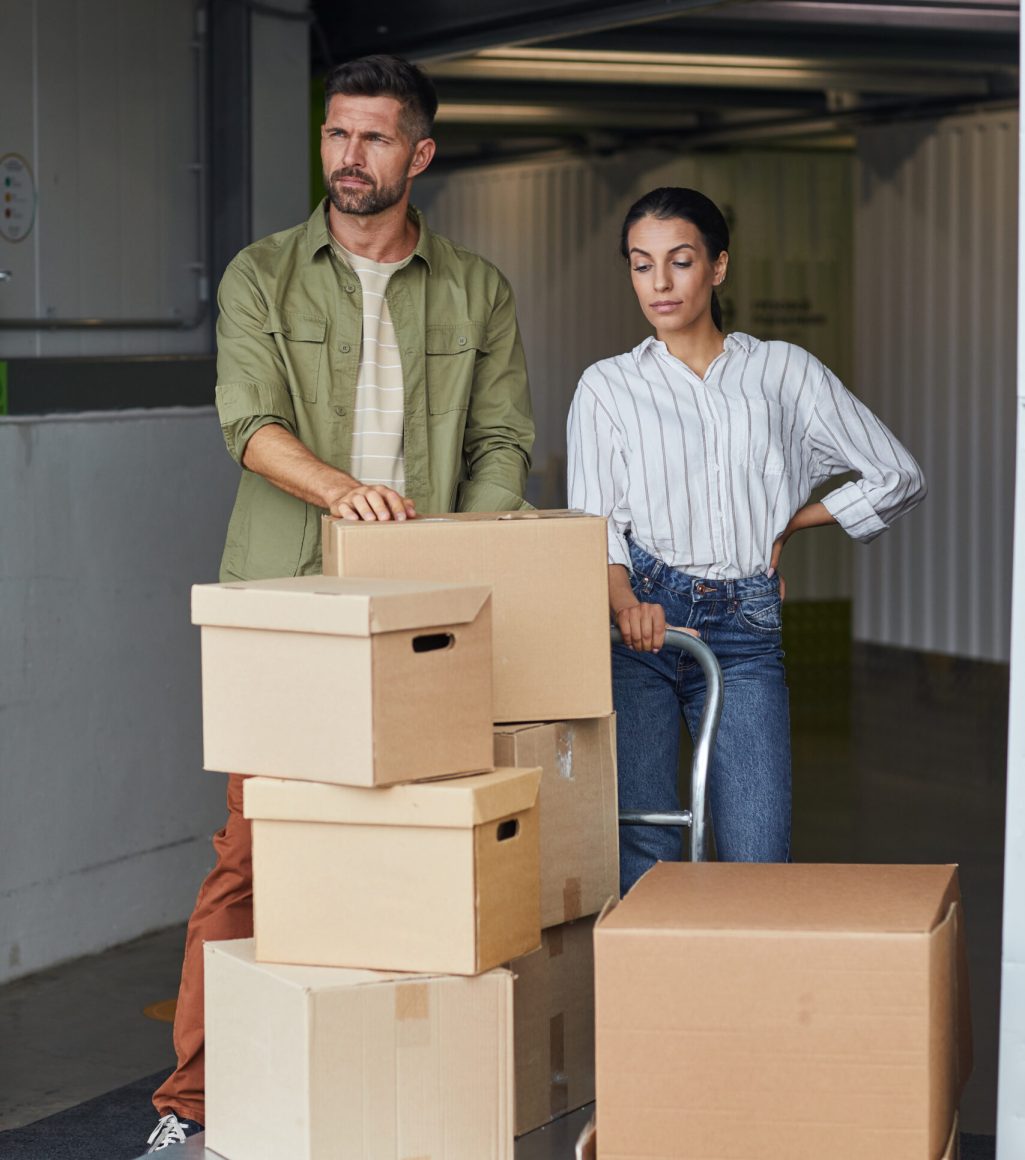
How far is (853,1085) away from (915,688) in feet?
20.1

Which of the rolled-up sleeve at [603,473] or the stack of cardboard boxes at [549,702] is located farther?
the rolled-up sleeve at [603,473]

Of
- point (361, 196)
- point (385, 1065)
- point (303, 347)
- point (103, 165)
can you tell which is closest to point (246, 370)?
point (303, 347)

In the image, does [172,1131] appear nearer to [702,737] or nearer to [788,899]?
[702,737]

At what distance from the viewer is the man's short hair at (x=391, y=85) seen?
2.76m

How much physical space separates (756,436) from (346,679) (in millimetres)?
835

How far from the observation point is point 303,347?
9.17ft

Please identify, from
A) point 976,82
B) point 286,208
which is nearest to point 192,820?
point 286,208

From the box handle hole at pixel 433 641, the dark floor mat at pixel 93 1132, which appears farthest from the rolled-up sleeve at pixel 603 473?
the dark floor mat at pixel 93 1132

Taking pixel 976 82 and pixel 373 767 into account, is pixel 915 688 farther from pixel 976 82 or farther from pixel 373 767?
pixel 373 767

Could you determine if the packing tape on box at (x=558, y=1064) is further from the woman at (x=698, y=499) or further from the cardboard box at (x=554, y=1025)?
the woman at (x=698, y=499)

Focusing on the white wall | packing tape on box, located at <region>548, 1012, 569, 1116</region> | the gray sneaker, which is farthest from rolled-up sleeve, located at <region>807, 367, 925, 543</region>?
the white wall

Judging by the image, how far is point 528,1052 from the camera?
8.06ft

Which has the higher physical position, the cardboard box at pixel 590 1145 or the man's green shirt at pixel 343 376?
the man's green shirt at pixel 343 376

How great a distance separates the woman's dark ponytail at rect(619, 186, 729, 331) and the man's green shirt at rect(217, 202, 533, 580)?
33cm
